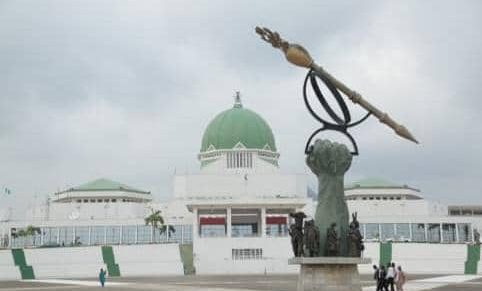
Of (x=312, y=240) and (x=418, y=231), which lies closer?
(x=312, y=240)

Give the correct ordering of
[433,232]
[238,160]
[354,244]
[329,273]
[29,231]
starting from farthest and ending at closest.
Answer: [433,232] < [238,160] < [29,231] < [354,244] < [329,273]

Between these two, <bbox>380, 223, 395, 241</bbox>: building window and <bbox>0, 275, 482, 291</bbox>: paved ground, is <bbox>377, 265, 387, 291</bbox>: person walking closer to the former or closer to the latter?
<bbox>0, 275, 482, 291</bbox>: paved ground

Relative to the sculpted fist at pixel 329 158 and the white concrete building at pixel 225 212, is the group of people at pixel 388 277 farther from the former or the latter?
the white concrete building at pixel 225 212

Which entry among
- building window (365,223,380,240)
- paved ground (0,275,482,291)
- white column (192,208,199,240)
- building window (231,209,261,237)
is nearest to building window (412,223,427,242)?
building window (365,223,380,240)

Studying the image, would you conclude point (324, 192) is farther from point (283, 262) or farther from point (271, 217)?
point (271, 217)

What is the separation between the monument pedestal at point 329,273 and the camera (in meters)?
22.7

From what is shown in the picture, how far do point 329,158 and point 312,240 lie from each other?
11.0ft

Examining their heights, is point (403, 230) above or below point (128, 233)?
above

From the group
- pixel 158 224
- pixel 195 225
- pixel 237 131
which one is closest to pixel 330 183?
pixel 195 225

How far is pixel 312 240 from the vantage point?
77.5ft

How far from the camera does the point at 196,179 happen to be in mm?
83562

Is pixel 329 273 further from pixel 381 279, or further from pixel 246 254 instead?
pixel 246 254

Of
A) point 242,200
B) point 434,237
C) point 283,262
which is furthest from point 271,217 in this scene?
point 434,237

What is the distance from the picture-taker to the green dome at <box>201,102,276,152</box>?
3268 inches
